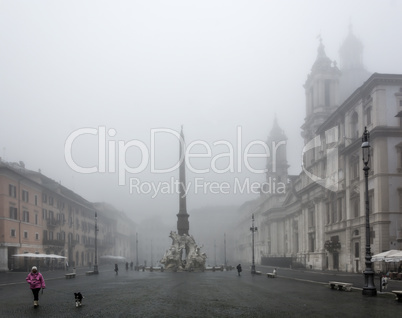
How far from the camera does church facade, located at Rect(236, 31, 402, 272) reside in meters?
47.5

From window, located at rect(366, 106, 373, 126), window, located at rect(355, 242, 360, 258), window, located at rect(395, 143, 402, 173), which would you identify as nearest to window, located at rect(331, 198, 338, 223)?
window, located at rect(355, 242, 360, 258)

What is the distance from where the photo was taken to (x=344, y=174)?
191 feet

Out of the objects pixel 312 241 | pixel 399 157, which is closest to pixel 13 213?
A: pixel 312 241

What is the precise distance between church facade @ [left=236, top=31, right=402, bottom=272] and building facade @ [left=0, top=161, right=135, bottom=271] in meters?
27.6

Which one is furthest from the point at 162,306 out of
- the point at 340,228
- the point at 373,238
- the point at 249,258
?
the point at 249,258

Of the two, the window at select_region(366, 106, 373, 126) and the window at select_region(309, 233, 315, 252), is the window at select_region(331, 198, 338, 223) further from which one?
the window at select_region(366, 106, 373, 126)

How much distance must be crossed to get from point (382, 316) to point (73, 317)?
30.6 feet

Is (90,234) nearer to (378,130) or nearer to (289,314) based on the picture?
(378,130)

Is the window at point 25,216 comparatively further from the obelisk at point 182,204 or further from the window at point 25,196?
the obelisk at point 182,204

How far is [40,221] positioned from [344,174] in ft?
139

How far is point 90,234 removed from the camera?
111 m

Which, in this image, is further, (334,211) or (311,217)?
(311,217)

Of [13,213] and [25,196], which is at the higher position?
[25,196]

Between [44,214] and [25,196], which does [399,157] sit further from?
[44,214]
